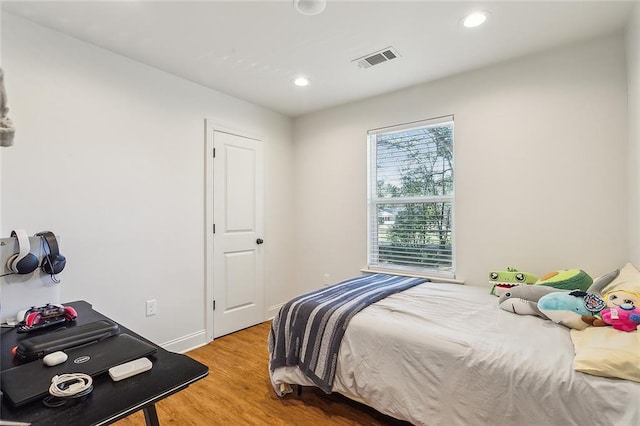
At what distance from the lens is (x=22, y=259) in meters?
1.52

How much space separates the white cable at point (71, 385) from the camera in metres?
0.85

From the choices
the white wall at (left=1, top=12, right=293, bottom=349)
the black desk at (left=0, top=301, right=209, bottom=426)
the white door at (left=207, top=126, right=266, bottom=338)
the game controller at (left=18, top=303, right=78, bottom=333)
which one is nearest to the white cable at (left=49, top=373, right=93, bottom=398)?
the black desk at (left=0, top=301, right=209, bottom=426)

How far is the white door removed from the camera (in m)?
3.24

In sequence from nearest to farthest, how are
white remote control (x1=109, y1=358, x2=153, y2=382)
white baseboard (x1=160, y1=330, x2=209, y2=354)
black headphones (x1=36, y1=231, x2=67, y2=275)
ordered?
white remote control (x1=109, y1=358, x2=153, y2=382) → black headphones (x1=36, y1=231, x2=67, y2=275) → white baseboard (x1=160, y1=330, x2=209, y2=354)

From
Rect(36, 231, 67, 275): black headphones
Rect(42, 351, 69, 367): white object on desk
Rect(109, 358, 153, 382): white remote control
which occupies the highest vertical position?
Rect(36, 231, 67, 275): black headphones

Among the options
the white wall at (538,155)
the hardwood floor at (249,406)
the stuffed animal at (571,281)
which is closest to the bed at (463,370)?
the hardwood floor at (249,406)

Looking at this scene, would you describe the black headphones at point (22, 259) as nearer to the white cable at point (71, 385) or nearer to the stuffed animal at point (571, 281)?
the white cable at point (71, 385)

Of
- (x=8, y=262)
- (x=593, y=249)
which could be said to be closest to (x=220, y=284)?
(x=8, y=262)

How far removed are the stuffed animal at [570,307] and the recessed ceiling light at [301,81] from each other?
2536mm

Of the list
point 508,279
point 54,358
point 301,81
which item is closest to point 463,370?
point 508,279

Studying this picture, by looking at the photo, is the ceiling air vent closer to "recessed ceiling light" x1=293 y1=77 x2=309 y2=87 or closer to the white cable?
"recessed ceiling light" x1=293 y1=77 x2=309 y2=87

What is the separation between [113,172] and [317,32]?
1.87m

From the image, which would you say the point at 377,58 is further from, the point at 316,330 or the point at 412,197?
the point at 316,330

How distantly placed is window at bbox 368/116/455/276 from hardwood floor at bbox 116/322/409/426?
1556 millimetres
